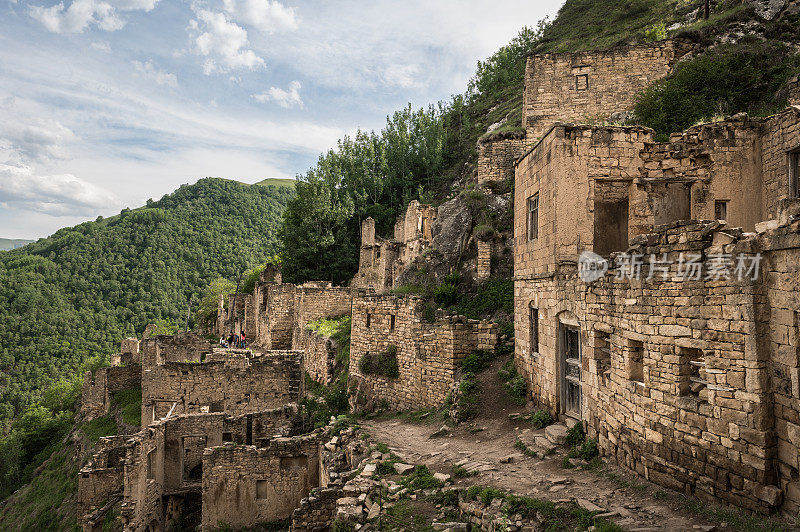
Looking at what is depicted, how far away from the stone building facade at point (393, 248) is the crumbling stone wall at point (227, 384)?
10.8 metres

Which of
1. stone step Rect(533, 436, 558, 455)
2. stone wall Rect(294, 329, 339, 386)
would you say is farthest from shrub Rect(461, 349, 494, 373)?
stone wall Rect(294, 329, 339, 386)

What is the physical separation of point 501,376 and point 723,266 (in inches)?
292

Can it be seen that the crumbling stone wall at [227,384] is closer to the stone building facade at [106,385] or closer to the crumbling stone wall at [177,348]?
the crumbling stone wall at [177,348]

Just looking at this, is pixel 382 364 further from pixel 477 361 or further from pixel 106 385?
pixel 106 385

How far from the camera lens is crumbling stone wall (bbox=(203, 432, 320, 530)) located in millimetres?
11117

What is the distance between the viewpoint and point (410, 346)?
14664 millimetres

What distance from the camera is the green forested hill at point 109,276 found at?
219 ft

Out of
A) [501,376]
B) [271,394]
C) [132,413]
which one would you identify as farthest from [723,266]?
[132,413]

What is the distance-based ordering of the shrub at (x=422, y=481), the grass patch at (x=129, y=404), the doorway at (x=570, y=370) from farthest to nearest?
1. the grass patch at (x=129, y=404)
2. the doorway at (x=570, y=370)
3. the shrub at (x=422, y=481)

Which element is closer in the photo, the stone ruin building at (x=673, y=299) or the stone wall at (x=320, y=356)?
the stone ruin building at (x=673, y=299)

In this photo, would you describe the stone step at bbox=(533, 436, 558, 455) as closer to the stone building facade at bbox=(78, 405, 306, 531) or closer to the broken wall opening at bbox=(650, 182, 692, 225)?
the broken wall opening at bbox=(650, 182, 692, 225)

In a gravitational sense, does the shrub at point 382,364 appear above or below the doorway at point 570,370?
below

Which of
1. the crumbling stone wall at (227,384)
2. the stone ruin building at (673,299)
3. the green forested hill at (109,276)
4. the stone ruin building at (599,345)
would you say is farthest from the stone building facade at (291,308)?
the green forested hill at (109,276)

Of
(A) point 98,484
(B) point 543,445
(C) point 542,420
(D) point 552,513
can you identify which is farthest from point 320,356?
(D) point 552,513
